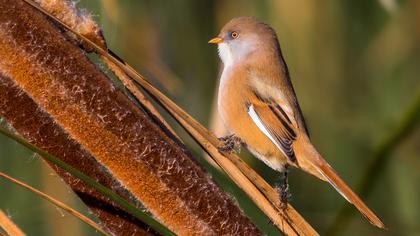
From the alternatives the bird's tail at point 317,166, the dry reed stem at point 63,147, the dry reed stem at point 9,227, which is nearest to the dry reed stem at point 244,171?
the dry reed stem at point 63,147

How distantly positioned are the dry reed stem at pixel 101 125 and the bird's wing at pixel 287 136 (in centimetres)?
157

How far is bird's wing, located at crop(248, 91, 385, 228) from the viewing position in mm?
3039

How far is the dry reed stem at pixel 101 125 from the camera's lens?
53.7 inches

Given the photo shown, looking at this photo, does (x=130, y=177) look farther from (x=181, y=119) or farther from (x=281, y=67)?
(x=281, y=67)

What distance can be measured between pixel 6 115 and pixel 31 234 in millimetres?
1971

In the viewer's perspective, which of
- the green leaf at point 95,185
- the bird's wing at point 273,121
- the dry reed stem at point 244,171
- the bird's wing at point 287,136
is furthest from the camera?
the bird's wing at point 273,121

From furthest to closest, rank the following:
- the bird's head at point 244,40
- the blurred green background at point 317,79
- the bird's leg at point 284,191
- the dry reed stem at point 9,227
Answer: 1. the bird's head at point 244,40
2. the blurred green background at point 317,79
3. the bird's leg at point 284,191
4. the dry reed stem at point 9,227

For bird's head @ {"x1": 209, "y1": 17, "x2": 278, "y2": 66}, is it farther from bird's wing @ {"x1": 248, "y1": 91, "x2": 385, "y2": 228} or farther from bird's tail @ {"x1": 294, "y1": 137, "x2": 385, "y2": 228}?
bird's tail @ {"x1": 294, "y1": 137, "x2": 385, "y2": 228}

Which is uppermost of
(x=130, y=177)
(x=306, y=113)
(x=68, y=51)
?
(x=306, y=113)

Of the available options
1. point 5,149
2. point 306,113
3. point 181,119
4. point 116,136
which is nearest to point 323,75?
point 306,113

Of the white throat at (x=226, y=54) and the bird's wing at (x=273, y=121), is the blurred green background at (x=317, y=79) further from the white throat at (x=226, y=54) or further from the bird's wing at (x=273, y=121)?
the bird's wing at (x=273, y=121)

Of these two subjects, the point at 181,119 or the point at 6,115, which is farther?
the point at 181,119

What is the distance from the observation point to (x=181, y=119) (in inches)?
62.8

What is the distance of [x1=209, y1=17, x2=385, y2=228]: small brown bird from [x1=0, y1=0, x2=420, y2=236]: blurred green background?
170 mm
